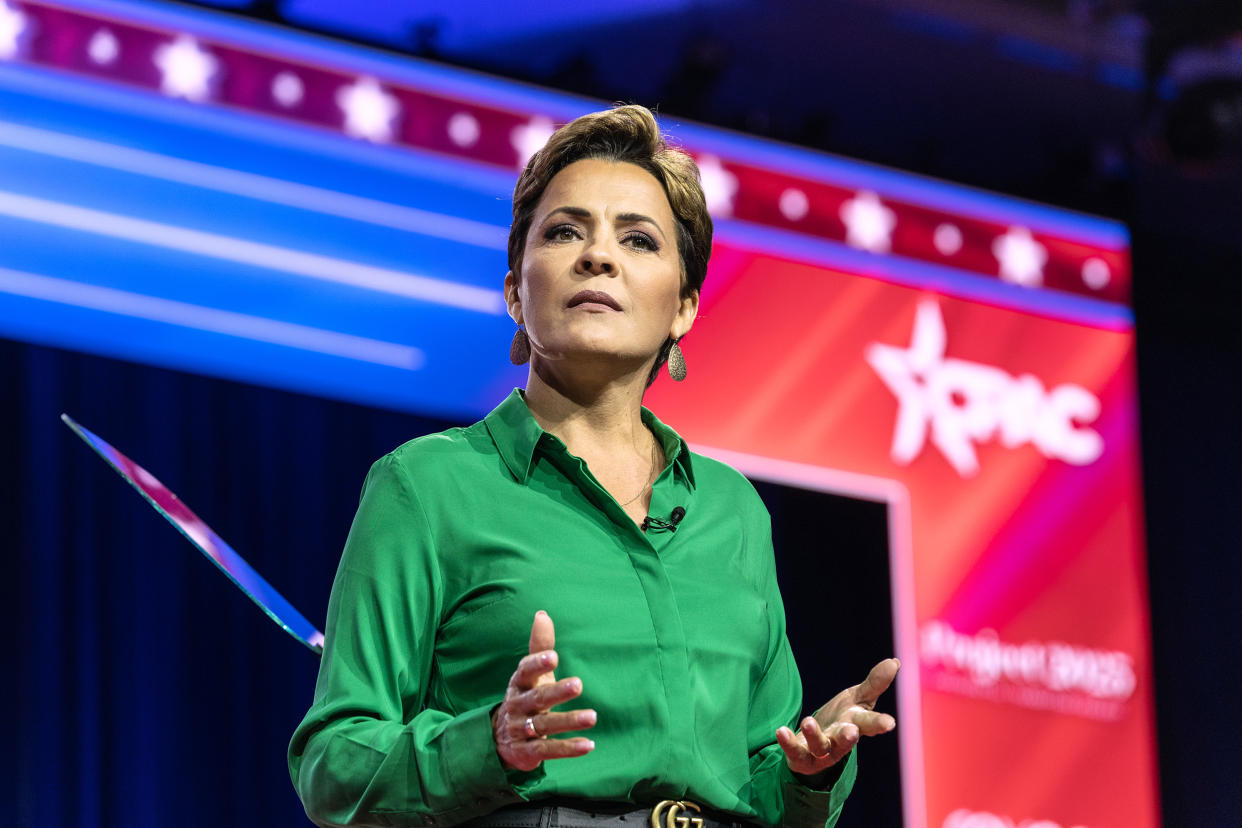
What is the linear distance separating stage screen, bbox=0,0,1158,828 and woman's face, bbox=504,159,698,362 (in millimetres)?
2262

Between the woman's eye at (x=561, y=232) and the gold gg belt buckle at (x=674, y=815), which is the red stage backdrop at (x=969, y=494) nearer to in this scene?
the woman's eye at (x=561, y=232)

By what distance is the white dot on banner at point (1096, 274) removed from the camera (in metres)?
4.86

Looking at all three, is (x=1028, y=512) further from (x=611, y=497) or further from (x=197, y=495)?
(x=611, y=497)

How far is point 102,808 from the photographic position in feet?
11.9

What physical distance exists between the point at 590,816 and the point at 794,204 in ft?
10.6

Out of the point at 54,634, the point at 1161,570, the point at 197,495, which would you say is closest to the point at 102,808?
the point at 54,634

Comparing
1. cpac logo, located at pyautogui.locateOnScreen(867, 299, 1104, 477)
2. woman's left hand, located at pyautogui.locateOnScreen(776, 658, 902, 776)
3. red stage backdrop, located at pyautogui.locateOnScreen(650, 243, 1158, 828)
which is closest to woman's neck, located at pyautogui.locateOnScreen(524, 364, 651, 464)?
woman's left hand, located at pyautogui.locateOnScreen(776, 658, 902, 776)

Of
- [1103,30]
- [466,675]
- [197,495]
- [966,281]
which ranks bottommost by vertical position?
[466,675]

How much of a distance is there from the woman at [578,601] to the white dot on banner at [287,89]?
233 centimetres

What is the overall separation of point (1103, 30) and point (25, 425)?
338cm

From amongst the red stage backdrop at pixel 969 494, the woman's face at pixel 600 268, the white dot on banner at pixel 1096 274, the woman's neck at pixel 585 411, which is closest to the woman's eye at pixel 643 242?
the woman's face at pixel 600 268

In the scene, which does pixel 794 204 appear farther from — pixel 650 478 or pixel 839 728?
pixel 839 728

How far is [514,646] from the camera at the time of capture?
146 centimetres

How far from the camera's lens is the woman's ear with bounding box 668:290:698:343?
1793 mm
